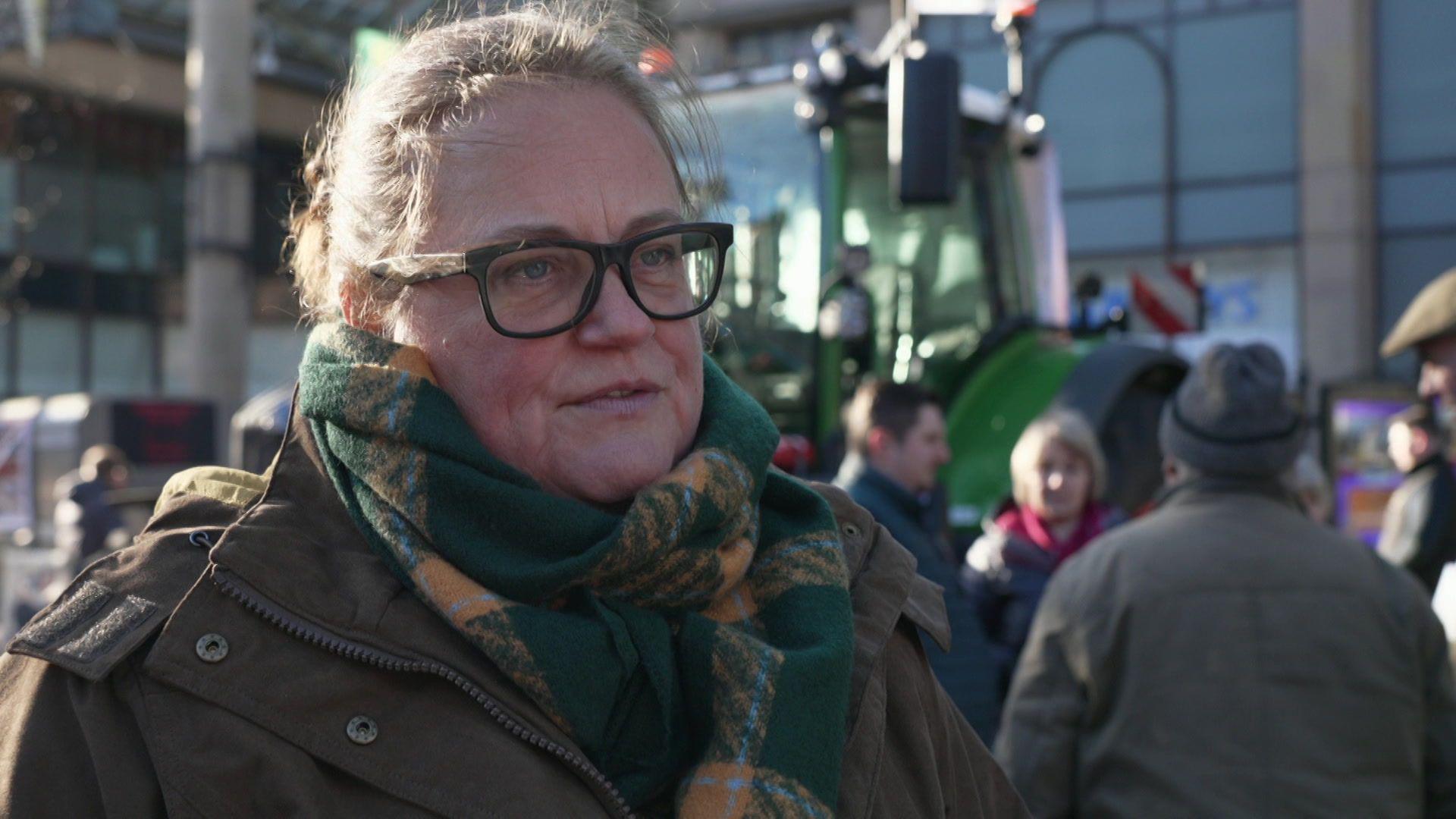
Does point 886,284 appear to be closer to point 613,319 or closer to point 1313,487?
point 1313,487

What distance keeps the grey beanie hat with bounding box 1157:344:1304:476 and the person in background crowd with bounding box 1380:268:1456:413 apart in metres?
0.99

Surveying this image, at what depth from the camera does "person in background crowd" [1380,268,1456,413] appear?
11.8 feet

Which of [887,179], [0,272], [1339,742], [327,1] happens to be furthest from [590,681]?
[0,272]

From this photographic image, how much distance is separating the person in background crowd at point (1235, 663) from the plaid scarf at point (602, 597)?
1.30 meters

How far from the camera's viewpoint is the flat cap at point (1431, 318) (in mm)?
3582

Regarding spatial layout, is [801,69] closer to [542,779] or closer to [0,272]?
[542,779]

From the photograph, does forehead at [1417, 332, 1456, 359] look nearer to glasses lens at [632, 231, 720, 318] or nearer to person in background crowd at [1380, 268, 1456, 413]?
person in background crowd at [1380, 268, 1456, 413]

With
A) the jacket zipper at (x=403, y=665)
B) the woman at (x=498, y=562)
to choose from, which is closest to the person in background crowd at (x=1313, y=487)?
the woman at (x=498, y=562)

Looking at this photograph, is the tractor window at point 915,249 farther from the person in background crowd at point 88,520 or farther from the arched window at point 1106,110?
the arched window at point 1106,110

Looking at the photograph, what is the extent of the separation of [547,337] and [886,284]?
4.37 m

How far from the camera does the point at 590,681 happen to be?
56.4 inches

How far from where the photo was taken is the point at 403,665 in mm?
1369

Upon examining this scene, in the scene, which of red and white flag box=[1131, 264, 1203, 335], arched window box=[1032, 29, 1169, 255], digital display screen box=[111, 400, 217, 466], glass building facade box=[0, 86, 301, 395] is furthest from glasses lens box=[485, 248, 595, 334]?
glass building facade box=[0, 86, 301, 395]

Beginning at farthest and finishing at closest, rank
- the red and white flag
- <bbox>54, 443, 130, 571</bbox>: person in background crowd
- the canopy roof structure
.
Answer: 1. the canopy roof structure
2. the red and white flag
3. <bbox>54, 443, 130, 571</bbox>: person in background crowd
